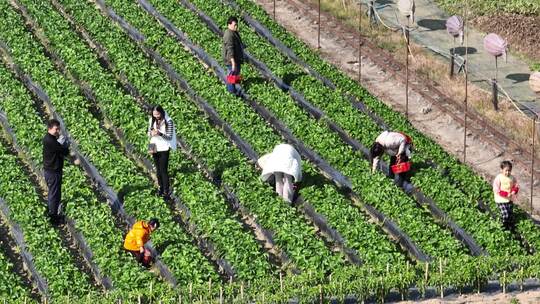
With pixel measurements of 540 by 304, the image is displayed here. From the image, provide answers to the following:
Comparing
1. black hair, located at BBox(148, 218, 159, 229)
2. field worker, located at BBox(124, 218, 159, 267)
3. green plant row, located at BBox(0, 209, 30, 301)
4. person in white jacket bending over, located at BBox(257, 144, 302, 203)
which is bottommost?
green plant row, located at BBox(0, 209, 30, 301)

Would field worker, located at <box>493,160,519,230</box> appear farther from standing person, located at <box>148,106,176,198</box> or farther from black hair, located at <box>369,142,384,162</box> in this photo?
standing person, located at <box>148,106,176,198</box>

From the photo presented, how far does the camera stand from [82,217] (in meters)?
24.7

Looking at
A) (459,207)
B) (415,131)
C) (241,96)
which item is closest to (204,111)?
(241,96)

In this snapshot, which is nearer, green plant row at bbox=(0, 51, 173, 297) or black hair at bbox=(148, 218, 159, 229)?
green plant row at bbox=(0, 51, 173, 297)

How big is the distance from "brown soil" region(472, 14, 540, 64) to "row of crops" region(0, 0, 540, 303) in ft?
18.7

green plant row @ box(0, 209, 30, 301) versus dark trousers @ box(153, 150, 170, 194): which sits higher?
dark trousers @ box(153, 150, 170, 194)

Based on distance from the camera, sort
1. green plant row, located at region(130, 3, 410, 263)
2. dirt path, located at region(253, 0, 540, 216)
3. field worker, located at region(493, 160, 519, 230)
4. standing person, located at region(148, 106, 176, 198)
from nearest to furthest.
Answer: green plant row, located at region(130, 3, 410, 263) → field worker, located at region(493, 160, 519, 230) → standing person, located at region(148, 106, 176, 198) → dirt path, located at region(253, 0, 540, 216)

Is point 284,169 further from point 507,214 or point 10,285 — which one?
point 10,285

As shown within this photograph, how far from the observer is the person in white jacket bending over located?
82.9 feet

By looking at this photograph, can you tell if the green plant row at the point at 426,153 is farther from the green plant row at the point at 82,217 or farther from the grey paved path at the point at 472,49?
the green plant row at the point at 82,217

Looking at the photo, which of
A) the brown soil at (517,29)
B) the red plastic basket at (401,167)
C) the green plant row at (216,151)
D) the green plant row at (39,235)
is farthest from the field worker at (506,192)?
the brown soil at (517,29)

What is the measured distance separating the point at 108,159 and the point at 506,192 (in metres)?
7.79

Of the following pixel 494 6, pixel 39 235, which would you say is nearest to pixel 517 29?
pixel 494 6

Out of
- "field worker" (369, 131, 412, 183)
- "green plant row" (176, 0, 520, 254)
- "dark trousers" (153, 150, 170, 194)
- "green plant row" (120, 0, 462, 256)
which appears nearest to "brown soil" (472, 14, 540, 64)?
"green plant row" (176, 0, 520, 254)
